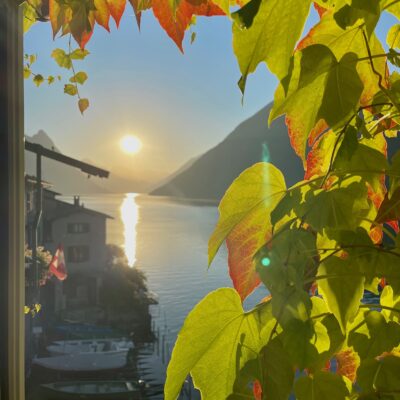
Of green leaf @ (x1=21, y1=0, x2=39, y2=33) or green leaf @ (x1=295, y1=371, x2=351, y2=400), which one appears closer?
green leaf @ (x1=295, y1=371, x2=351, y2=400)

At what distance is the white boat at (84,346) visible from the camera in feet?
41.9

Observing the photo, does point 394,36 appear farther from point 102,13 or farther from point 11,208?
point 11,208

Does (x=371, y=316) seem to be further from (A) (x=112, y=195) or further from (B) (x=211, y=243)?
(A) (x=112, y=195)

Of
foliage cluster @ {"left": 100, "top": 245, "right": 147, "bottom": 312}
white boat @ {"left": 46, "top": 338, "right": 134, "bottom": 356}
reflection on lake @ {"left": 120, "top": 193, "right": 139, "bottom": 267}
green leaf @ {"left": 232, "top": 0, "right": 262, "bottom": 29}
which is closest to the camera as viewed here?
green leaf @ {"left": 232, "top": 0, "right": 262, "bottom": 29}

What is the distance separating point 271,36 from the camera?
16 centimetres

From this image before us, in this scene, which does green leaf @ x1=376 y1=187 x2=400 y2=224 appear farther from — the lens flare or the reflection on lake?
the reflection on lake

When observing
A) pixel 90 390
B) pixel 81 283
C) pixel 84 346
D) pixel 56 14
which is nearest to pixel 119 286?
pixel 81 283

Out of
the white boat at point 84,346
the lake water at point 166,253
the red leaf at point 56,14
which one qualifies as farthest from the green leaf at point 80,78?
the white boat at point 84,346

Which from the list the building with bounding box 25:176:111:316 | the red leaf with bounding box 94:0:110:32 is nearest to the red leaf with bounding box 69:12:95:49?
the red leaf with bounding box 94:0:110:32

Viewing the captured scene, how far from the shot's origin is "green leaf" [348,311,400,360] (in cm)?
20

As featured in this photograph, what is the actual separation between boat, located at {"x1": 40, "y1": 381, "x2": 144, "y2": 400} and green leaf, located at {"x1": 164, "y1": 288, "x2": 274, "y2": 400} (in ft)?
41.5

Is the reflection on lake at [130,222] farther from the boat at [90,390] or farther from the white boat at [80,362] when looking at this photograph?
the boat at [90,390]

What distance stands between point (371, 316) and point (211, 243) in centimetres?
8

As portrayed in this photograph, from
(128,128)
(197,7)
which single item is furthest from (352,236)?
(128,128)
